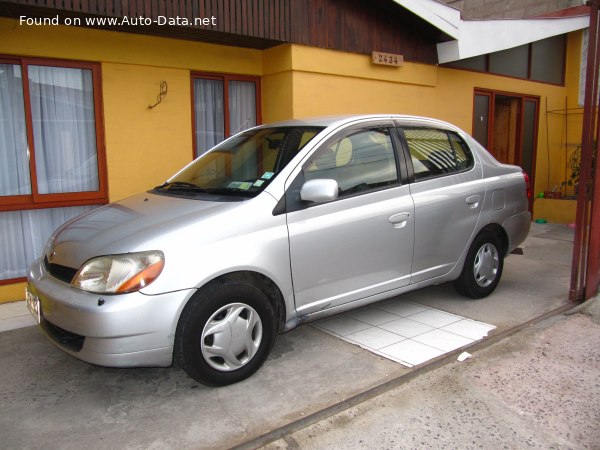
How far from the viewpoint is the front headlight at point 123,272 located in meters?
3.01

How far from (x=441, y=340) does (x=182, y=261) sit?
2.24 m

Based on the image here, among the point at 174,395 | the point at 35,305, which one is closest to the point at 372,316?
the point at 174,395

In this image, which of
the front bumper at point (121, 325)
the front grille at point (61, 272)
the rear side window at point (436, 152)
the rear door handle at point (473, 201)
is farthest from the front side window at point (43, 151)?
the rear door handle at point (473, 201)

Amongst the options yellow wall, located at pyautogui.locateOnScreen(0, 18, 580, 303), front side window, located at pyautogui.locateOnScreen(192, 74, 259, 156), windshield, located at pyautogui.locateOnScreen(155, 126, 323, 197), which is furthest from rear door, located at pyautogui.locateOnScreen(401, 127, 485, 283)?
front side window, located at pyautogui.locateOnScreen(192, 74, 259, 156)

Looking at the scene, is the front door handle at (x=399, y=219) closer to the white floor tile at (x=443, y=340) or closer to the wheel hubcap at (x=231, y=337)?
the white floor tile at (x=443, y=340)

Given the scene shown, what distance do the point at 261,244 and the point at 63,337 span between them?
1.38m

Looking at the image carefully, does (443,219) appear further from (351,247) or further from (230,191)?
(230,191)

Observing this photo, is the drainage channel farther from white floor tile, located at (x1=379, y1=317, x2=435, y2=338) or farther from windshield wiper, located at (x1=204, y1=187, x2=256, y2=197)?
windshield wiper, located at (x1=204, y1=187, x2=256, y2=197)

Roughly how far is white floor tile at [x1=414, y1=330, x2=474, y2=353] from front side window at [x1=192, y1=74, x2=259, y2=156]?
3.86 m

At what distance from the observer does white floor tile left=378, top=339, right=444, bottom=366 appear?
3.80 meters

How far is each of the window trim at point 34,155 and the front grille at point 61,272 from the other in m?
2.23

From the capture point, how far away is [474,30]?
820 cm

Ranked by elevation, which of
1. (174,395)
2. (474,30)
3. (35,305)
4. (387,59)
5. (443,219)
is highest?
(474,30)

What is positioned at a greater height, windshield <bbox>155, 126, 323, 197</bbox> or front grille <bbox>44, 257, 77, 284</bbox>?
windshield <bbox>155, 126, 323, 197</bbox>
